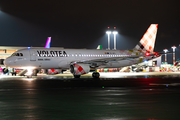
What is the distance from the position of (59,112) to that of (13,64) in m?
28.3

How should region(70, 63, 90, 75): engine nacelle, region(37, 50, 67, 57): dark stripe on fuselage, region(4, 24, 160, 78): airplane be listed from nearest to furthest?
1. region(70, 63, 90, 75): engine nacelle
2. region(4, 24, 160, 78): airplane
3. region(37, 50, 67, 57): dark stripe on fuselage

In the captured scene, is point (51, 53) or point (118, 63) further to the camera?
point (118, 63)

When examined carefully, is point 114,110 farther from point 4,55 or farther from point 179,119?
point 4,55

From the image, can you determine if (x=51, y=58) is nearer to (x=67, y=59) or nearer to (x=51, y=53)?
(x=51, y=53)

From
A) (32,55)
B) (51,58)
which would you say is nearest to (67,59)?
(51,58)

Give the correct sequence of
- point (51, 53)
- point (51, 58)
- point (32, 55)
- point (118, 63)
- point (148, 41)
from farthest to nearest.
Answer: point (148, 41), point (118, 63), point (51, 53), point (51, 58), point (32, 55)

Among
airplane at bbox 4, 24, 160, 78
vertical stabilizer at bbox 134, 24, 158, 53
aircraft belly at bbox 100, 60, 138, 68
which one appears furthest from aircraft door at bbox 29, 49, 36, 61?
vertical stabilizer at bbox 134, 24, 158, 53

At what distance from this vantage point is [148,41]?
4622 cm

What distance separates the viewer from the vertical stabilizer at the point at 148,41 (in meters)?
45.8

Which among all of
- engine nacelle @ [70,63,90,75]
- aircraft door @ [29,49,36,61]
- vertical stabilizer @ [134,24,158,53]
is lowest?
engine nacelle @ [70,63,90,75]

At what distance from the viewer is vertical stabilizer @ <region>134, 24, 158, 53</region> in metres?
45.8

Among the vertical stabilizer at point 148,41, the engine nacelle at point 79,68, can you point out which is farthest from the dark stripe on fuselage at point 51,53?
the vertical stabilizer at point 148,41

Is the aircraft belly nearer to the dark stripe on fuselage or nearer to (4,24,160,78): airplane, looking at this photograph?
(4,24,160,78): airplane

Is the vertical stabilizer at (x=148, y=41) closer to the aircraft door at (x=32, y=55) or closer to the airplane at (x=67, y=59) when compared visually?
the airplane at (x=67, y=59)
